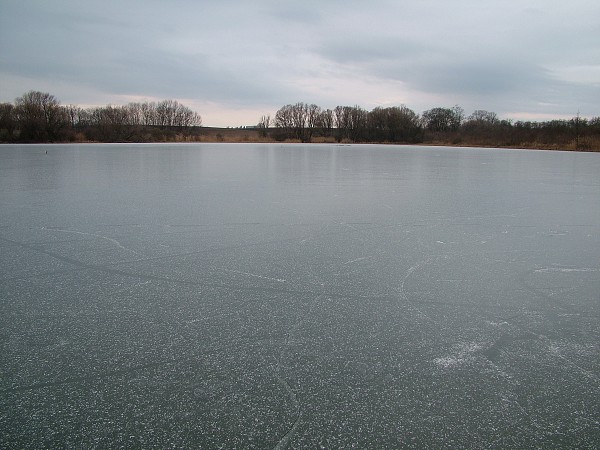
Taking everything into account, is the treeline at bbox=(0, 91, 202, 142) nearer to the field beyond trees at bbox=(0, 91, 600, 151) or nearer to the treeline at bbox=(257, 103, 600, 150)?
the field beyond trees at bbox=(0, 91, 600, 151)

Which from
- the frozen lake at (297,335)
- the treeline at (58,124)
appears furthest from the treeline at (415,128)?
the frozen lake at (297,335)

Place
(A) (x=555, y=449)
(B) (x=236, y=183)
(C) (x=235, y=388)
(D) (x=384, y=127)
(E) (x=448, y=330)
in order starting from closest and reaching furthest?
(A) (x=555, y=449) → (C) (x=235, y=388) → (E) (x=448, y=330) → (B) (x=236, y=183) → (D) (x=384, y=127)

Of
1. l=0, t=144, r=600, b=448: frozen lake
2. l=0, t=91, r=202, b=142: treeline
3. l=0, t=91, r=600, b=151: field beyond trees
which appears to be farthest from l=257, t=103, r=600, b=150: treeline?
Result: l=0, t=144, r=600, b=448: frozen lake

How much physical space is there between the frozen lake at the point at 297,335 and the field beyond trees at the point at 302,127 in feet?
125

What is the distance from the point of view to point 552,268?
3.19m

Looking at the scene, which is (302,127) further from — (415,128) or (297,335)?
(297,335)

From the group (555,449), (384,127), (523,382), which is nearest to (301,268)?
(523,382)

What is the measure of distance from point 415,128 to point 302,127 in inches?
753

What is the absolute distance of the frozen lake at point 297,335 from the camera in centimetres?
144

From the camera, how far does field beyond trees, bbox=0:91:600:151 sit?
41.0m

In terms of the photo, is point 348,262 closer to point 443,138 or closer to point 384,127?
point 443,138

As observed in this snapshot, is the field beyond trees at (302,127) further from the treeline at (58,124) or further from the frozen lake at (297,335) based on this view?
the frozen lake at (297,335)

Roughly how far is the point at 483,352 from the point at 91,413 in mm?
1618

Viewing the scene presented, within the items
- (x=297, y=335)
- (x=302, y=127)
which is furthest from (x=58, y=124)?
(x=297, y=335)
